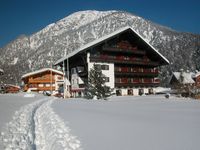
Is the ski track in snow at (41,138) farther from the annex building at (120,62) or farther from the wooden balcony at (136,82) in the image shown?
the wooden balcony at (136,82)

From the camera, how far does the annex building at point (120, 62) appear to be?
173 ft

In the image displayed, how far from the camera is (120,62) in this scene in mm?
56531

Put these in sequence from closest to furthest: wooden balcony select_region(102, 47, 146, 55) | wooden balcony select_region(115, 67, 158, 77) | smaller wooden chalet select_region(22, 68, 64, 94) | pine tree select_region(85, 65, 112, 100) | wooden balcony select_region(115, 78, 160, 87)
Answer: pine tree select_region(85, 65, 112, 100) → wooden balcony select_region(102, 47, 146, 55) → wooden balcony select_region(115, 67, 158, 77) → wooden balcony select_region(115, 78, 160, 87) → smaller wooden chalet select_region(22, 68, 64, 94)

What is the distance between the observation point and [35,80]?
8044 cm

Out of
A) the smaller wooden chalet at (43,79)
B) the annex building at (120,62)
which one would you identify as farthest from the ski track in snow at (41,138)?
the smaller wooden chalet at (43,79)

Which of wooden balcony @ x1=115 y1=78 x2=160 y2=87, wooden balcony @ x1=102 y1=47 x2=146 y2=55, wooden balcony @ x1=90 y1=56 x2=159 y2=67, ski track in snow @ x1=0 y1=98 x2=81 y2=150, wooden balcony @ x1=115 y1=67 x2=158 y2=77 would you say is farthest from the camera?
wooden balcony @ x1=115 y1=78 x2=160 y2=87

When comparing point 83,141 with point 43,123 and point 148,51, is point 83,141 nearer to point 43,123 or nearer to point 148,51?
point 43,123

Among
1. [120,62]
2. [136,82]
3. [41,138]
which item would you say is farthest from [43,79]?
[41,138]

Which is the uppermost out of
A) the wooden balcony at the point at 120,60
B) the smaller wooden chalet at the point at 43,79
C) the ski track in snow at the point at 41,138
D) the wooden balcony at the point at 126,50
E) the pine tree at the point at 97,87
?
the wooden balcony at the point at 126,50

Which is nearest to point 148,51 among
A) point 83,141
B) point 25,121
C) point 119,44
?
point 119,44

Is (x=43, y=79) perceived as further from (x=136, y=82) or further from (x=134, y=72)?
(x=134, y=72)

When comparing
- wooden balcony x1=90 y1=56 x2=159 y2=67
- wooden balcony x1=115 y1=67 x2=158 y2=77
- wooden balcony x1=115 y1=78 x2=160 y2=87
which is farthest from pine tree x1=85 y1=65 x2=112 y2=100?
wooden balcony x1=115 y1=67 x2=158 y2=77

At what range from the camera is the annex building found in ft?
173

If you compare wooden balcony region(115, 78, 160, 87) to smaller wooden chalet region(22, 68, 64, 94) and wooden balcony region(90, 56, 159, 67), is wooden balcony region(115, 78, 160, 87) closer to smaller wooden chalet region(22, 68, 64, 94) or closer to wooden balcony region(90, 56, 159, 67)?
wooden balcony region(90, 56, 159, 67)
